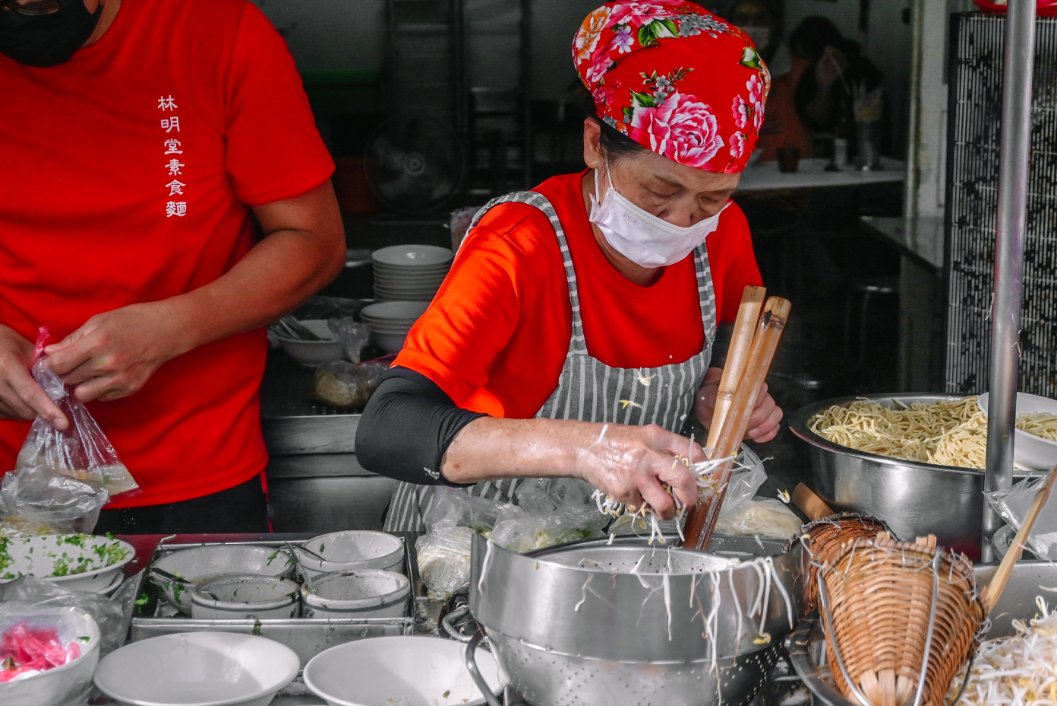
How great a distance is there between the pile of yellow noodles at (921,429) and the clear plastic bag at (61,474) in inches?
55.5

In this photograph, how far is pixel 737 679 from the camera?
145cm

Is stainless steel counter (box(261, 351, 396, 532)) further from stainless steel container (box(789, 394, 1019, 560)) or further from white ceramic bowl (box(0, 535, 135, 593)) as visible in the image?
stainless steel container (box(789, 394, 1019, 560))

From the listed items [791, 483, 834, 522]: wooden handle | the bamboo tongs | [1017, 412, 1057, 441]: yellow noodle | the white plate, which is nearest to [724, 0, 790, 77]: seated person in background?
the white plate

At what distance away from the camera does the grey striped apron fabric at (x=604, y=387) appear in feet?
7.53

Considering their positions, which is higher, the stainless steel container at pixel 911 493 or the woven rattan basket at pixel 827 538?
the woven rattan basket at pixel 827 538

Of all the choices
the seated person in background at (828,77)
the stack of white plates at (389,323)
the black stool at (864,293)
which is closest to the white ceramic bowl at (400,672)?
the stack of white plates at (389,323)

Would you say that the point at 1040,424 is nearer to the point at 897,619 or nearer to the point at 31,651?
A: the point at 897,619

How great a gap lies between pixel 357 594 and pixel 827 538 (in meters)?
0.74

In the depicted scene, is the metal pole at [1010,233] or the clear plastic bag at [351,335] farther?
the clear plastic bag at [351,335]

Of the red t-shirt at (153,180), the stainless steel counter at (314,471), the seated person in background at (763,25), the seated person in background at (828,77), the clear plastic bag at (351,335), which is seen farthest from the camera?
the seated person in background at (763,25)

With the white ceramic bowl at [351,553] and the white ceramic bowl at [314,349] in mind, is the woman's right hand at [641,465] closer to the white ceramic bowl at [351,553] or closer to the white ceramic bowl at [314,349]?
the white ceramic bowl at [351,553]

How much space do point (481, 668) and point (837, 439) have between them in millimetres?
1001

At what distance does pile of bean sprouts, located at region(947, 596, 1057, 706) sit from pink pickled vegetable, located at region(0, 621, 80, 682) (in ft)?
3.81

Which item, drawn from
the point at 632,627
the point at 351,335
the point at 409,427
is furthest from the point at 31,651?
the point at 351,335
